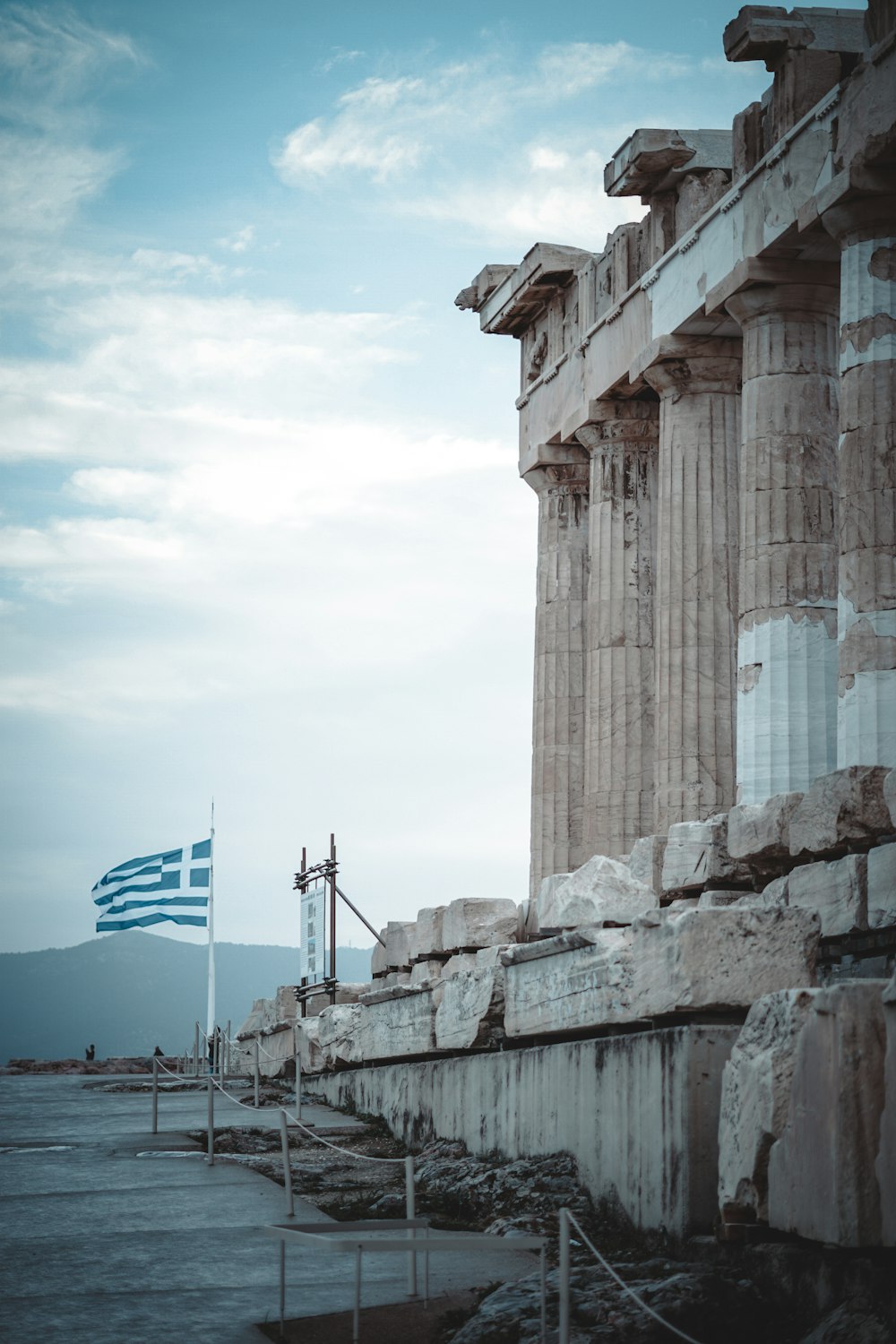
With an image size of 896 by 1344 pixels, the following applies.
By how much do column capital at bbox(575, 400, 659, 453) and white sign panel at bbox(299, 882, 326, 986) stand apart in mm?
7350

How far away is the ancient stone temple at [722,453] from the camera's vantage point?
55.0 ft

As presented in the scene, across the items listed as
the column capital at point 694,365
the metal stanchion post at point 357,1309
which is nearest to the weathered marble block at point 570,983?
the metal stanchion post at point 357,1309

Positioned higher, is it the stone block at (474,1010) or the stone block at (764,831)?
the stone block at (764,831)

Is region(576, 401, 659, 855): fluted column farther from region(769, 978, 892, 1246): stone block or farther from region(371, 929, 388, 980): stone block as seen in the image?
region(769, 978, 892, 1246): stone block

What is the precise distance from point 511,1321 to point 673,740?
13.0m

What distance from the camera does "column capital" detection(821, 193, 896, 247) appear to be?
17094 mm

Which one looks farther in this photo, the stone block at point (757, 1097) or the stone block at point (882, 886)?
the stone block at point (882, 886)

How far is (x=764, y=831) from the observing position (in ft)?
51.3

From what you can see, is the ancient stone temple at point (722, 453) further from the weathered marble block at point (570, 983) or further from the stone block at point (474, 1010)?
the weathered marble block at point (570, 983)

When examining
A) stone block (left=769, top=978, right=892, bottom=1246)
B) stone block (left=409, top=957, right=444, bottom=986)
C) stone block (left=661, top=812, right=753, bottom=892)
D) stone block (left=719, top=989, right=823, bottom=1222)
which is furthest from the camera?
stone block (left=409, top=957, right=444, bottom=986)

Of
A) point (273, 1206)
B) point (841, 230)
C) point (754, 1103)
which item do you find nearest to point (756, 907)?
point (754, 1103)

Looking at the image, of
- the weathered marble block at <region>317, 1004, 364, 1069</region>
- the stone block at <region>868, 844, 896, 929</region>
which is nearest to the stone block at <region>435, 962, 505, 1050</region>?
the stone block at <region>868, 844, 896, 929</region>

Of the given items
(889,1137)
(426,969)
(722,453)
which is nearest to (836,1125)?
(889,1137)

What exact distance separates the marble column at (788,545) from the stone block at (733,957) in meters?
7.89
